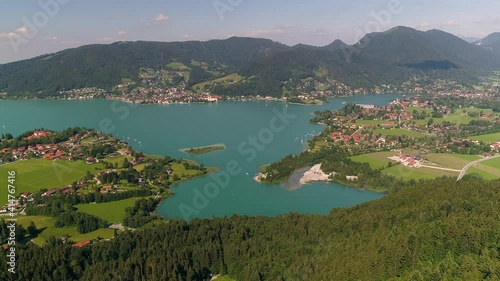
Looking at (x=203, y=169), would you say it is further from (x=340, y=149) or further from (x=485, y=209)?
(x=485, y=209)

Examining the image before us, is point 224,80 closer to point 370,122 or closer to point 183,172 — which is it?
point 370,122

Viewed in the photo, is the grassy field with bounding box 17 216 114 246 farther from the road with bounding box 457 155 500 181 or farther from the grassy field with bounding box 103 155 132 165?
the road with bounding box 457 155 500 181

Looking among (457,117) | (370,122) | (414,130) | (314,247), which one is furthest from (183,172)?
(457,117)

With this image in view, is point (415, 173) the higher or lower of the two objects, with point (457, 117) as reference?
lower

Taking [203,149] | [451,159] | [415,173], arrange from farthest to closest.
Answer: [203,149] < [451,159] < [415,173]

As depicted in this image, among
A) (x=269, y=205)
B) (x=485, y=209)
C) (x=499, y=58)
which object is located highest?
(x=499, y=58)

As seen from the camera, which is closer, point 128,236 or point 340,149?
point 128,236

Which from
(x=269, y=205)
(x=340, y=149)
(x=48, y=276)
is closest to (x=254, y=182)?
(x=269, y=205)
